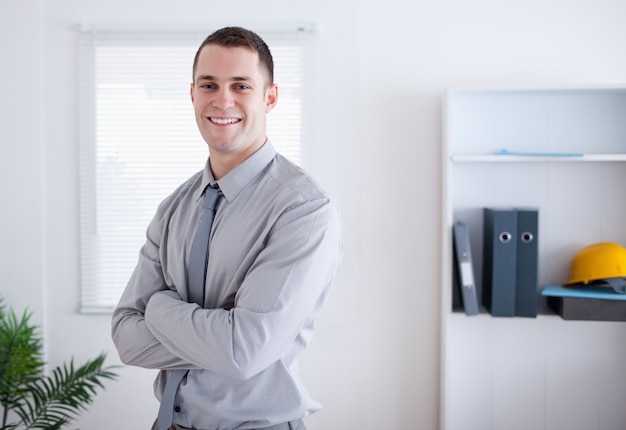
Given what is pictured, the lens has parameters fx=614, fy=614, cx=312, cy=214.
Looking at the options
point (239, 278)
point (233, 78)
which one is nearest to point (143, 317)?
point (239, 278)

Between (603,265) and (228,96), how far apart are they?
1727 mm

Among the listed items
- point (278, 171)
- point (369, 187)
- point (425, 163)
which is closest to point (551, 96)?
point (425, 163)

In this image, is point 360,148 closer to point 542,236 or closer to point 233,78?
point 542,236

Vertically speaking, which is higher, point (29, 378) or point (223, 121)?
point (223, 121)

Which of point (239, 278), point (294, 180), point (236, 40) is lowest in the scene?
point (239, 278)

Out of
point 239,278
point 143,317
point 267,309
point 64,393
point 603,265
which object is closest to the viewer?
point 267,309

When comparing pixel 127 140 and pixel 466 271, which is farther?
pixel 127 140

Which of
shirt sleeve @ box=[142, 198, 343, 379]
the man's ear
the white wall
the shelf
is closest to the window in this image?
the white wall

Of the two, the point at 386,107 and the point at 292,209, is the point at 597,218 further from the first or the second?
the point at 292,209

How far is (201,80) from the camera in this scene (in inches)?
61.5

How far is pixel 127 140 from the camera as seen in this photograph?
2898 millimetres

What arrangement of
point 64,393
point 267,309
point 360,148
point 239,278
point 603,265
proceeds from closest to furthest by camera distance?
1. point 267,309
2. point 239,278
3. point 603,265
4. point 64,393
5. point 360,148

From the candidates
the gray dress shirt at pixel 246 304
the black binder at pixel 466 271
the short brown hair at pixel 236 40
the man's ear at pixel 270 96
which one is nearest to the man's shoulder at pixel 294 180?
the gray dress shirt at pixel 246 304

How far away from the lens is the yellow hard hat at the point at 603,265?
7.95 ft
